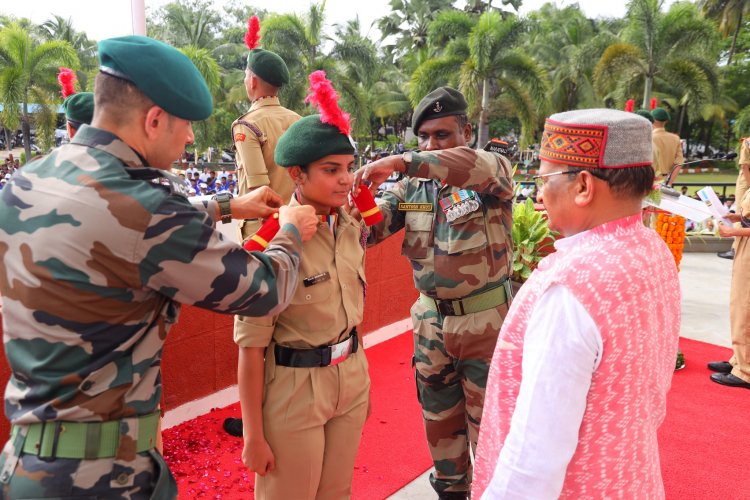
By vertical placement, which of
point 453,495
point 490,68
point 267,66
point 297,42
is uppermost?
point 297,42

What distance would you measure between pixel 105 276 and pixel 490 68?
64.4ft

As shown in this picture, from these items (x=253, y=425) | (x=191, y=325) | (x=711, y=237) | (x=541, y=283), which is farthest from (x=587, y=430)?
(x=711, y=237)

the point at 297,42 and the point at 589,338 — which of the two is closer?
the point at 589,338

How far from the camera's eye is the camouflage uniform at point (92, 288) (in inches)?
50.1

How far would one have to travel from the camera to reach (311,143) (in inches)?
76.0

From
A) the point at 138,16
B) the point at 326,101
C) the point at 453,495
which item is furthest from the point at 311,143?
the point at 138,16

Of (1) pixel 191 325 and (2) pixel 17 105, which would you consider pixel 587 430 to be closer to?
(1) pixel 191 325

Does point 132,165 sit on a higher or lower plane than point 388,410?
higher

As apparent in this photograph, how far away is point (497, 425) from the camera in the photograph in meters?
1.41

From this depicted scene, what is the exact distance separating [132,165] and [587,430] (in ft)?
3.90

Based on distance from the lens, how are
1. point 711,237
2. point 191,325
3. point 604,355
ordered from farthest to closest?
point 711,237
point 191,325
point 604,355

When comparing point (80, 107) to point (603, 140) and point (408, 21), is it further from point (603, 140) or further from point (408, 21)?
point (408, 21)

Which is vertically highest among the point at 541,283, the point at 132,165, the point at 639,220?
the point at 132,165

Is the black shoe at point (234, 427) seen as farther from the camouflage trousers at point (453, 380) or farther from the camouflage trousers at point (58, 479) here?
the camouflage trousers at point (58, 479)
